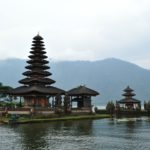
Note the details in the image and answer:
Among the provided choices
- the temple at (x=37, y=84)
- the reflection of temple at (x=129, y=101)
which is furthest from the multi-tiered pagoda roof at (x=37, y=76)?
the reflection of temple at (x=129, y=101)

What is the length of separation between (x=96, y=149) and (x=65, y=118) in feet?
Result: 127

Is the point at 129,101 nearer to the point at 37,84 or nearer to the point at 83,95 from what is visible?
the point at 83,95

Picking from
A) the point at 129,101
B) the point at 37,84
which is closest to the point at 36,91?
the point at 37,84

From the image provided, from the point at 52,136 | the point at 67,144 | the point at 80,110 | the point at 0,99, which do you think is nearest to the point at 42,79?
the point at 80,110

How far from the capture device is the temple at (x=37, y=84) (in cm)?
7956

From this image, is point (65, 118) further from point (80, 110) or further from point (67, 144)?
point (67, 144)

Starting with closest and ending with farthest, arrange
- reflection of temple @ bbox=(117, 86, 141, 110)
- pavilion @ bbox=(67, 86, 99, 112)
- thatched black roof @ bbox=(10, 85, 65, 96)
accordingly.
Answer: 1. thatched black roof @ bbox=(10, 85, 65, 96)
2. pavilion @ bbox=(67, 86, 99, 112)
3. reflection of temple @ bbox=(117, 86, 141, 110)

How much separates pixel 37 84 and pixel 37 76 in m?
3.00

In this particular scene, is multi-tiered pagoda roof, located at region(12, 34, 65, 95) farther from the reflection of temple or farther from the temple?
the reflection of temple

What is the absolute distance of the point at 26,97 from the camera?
83.0 m

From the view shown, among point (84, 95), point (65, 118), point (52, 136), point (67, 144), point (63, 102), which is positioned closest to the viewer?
point (67, 144)

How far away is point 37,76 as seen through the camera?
281ft

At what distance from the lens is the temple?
7956cm

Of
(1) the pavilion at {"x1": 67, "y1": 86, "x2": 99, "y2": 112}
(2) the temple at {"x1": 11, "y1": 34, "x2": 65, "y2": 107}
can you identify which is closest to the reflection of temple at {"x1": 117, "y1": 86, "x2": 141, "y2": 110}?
(1) the pavilion at {"x1": 67, "y1": 86, "x2": 99, "y2": 112}
